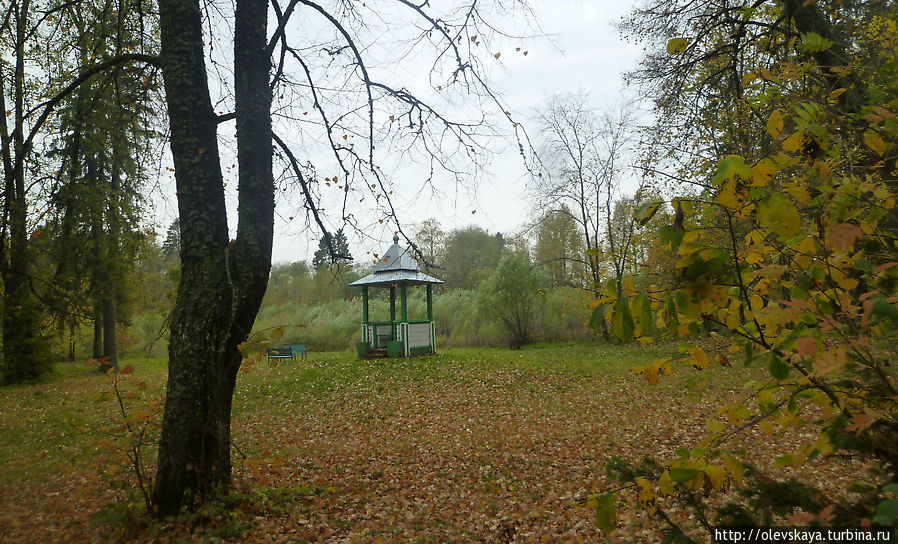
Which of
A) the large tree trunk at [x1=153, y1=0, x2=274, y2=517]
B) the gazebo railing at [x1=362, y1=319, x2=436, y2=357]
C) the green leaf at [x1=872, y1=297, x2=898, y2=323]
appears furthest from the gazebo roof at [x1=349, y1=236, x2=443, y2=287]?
the green leaf at [x1=872, y1=297, x2=898, y2=323]

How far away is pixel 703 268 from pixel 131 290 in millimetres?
16415

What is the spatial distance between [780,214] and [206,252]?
350 centimetres

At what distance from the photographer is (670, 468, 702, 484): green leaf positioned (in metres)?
0.92

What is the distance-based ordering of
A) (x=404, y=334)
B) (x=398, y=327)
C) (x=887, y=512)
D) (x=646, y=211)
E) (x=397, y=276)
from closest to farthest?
(x=887, y=512)
(x=646, y=211)
(x=404, y=334)
(x=398, y=327)
(x=397, y=276)

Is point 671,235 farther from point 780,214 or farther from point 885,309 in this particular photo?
point 885,309

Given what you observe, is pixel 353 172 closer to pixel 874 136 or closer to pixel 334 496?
pixel 334 496

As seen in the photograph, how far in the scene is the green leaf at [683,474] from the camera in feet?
3.02

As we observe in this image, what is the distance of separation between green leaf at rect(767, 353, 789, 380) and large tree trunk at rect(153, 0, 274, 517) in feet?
10.3

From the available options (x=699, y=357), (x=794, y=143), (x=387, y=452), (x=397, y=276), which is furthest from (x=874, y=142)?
(x=397, y=276)

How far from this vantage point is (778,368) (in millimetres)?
1030

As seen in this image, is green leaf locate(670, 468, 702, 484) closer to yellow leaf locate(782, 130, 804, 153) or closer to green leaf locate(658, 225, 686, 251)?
green leaf locate(658, 225, 686, 251)

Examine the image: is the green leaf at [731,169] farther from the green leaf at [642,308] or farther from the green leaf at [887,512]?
the green leaf at [887,512]

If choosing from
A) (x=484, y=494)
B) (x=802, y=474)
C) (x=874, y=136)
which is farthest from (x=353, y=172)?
(x=802, y=474)

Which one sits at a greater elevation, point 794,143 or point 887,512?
point 794,143
